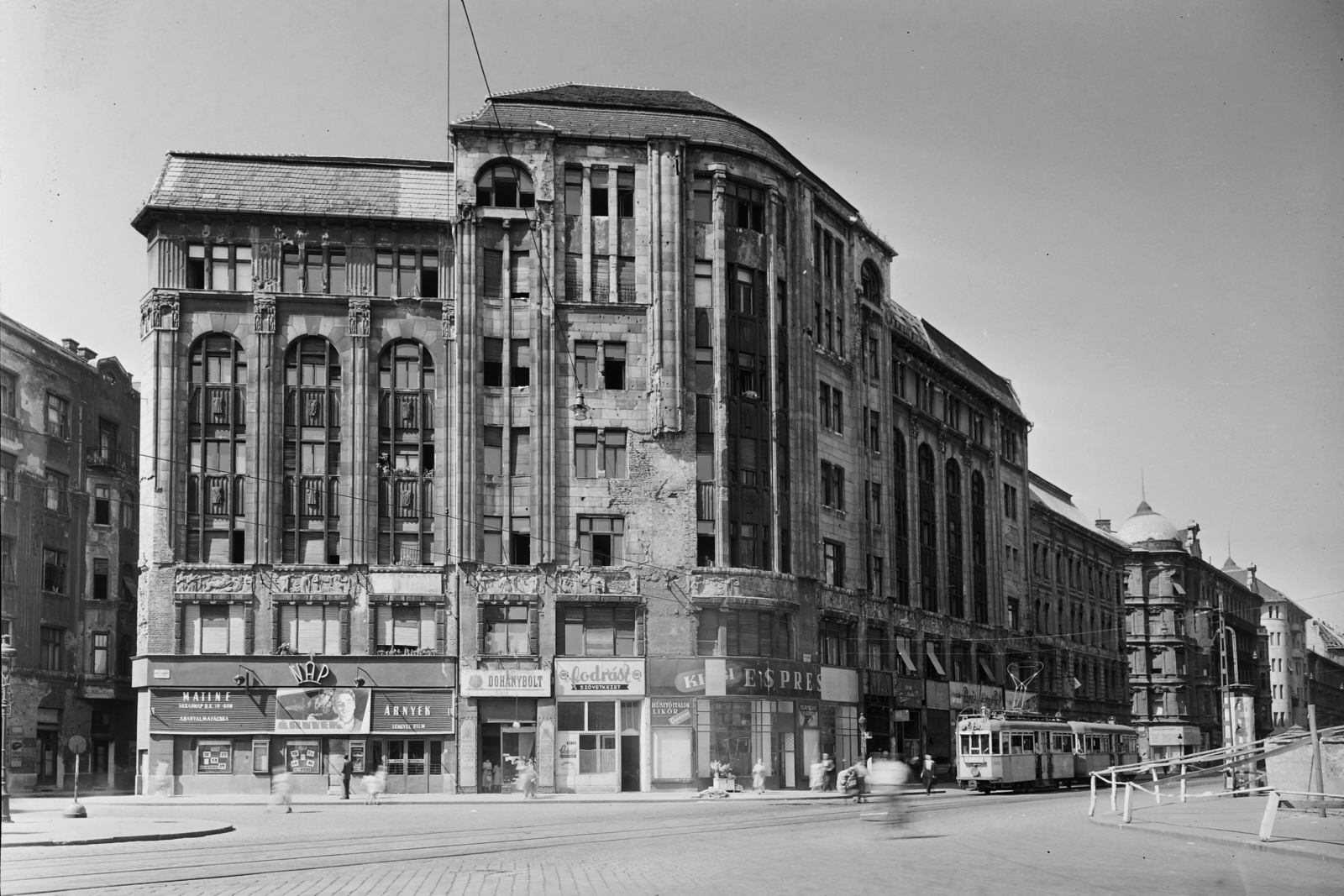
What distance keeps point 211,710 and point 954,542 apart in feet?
145

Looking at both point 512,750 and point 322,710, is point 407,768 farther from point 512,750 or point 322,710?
point 512,750

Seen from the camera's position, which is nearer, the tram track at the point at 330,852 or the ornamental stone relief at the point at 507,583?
the tram track at the point at 330,852

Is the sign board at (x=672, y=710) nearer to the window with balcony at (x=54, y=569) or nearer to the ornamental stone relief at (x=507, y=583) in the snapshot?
the ornamental stone relief at (x=507, y=583)

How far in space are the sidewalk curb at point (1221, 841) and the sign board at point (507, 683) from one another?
1118 inches

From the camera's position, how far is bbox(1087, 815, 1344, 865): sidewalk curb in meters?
22.5

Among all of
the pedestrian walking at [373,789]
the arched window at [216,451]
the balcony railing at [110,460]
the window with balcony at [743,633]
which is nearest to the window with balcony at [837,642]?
the window with balcony at [743,633]

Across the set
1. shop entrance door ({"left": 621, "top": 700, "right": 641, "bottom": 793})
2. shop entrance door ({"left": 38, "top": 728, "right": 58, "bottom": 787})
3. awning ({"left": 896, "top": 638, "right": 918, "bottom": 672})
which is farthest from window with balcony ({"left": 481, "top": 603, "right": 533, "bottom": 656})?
awning ({"left": 896, "top": 638, "right": 918, "bottom": 672})

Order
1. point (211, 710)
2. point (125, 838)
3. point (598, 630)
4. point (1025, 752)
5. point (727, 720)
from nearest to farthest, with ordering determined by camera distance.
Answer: point (125, 838) → point (211, 710) → point (598, 630) → point (727, 720) → point (1025, 752)

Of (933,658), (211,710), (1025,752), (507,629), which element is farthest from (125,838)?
(933,658)

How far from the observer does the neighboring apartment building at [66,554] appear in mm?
58094

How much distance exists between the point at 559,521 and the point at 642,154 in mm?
15160

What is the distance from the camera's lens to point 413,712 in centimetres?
5722

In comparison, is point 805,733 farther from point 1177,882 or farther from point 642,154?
point 1177,882

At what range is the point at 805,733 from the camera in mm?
63219
